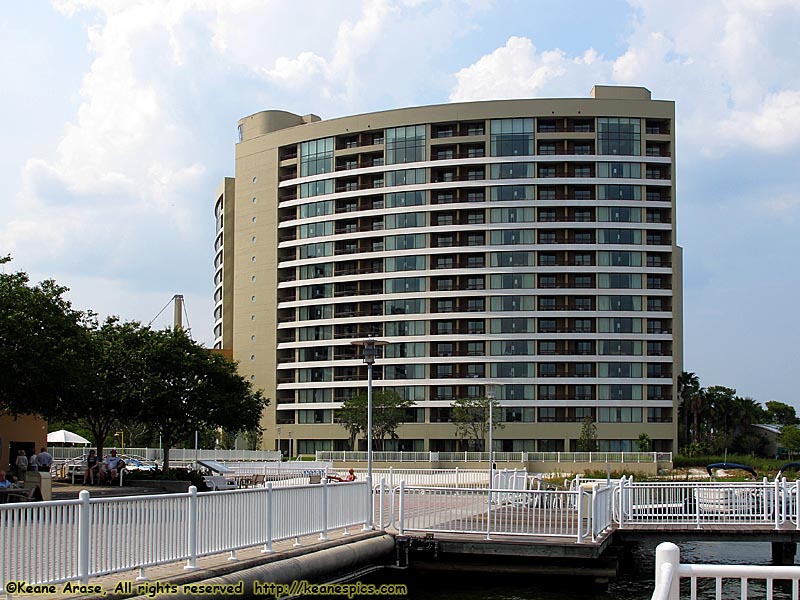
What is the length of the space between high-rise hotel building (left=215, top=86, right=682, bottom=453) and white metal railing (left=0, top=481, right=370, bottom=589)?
75.9 m

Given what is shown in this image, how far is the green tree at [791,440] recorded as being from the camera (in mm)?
119062

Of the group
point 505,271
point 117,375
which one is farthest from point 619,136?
point 117,375

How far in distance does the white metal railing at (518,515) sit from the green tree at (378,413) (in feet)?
215

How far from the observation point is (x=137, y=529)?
13.6 metres

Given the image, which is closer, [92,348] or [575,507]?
[575,507]

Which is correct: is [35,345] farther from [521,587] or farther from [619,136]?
[619,136]

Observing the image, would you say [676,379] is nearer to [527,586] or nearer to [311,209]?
[311,209]

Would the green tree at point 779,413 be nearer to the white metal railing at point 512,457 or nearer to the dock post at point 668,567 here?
the white metal railing at point 512,457

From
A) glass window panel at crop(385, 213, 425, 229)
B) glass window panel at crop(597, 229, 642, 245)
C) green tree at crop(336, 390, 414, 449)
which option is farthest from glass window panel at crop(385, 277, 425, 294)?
glass window panel at crop(597, 229, 642, 245)

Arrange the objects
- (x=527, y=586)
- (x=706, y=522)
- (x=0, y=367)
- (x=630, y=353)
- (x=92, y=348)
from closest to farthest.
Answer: (x=527, y=586) < (x=706, y=522) < (x=0, y=367) < (x=92, y=348) < (x=630, y=353)

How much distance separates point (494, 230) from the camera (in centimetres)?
9900

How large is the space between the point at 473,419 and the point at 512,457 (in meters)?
11.2

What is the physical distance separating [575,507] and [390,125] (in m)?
83.3

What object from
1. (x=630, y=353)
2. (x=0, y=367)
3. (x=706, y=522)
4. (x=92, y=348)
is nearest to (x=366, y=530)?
(x=706, y=522)
